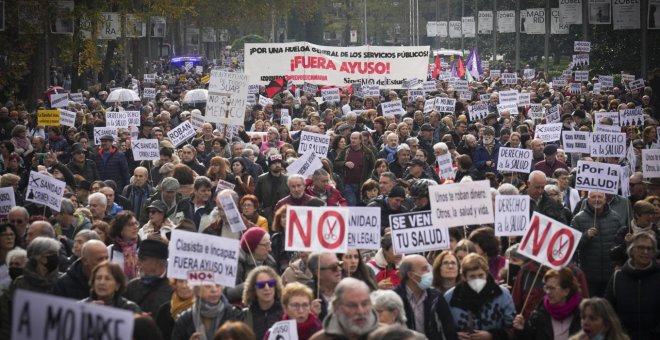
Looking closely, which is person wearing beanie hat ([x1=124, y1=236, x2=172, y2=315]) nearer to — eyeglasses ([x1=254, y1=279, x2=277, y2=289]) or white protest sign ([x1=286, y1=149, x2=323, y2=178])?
eyeglasses ([x1=254, y1=279, x2=277, y2=289])

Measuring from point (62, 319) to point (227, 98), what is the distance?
611 inches

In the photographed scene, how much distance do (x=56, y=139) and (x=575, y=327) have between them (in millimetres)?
15044

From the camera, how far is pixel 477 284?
9180 millimetres

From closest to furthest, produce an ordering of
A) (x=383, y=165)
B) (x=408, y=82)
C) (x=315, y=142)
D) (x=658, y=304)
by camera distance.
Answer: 1. (x=658, y=304)
2. (x=383, y=165)
3. (x=315, y=142)
4. (x=408, y=82)

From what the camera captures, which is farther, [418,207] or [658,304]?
[418,207]

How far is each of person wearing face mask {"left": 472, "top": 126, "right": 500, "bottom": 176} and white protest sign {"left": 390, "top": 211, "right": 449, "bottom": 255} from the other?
7566 mm

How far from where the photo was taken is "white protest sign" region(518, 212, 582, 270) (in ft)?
32.8

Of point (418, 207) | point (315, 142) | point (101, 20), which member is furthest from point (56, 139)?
point (101, 20)

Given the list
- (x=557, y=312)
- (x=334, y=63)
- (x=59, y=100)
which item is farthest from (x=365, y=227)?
(x=334, y=63)

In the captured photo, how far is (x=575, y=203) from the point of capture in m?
15.2

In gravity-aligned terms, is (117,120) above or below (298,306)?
above

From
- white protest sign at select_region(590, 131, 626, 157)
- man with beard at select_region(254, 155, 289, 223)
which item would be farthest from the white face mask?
white protest sign at select_region(590, 131, 626, 157)

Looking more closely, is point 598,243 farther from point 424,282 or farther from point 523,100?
point 523,100

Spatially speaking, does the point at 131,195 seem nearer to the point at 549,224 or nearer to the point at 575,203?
the point at 575,203
